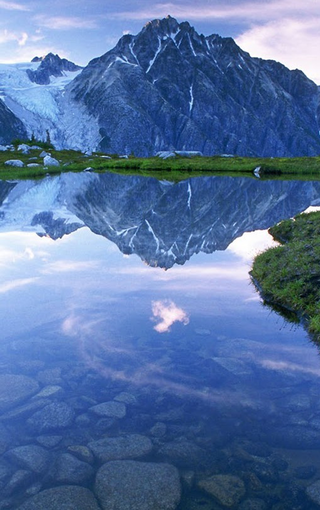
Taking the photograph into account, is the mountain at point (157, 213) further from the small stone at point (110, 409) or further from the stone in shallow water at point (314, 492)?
the stone in shallow water at point (314, 492)

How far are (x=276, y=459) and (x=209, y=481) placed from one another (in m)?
1.46

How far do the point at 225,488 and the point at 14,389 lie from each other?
542 centimetres

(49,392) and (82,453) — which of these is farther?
(49,392)

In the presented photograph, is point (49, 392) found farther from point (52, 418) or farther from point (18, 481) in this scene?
point (18, 481)

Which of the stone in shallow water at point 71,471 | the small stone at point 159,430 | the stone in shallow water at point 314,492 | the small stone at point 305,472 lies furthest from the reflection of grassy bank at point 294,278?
the stone in shallow water at point 71,471

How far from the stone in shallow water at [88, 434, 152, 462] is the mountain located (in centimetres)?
1501

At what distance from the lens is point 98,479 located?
7844 mm

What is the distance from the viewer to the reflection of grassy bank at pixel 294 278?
635 inches

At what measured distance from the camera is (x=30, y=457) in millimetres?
8297

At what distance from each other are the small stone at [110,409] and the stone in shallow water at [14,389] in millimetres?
1658

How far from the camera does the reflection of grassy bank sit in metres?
16.1

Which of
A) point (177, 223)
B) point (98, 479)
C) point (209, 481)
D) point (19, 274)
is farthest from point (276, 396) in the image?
point (177, 223)

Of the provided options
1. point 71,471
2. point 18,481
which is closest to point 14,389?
point 18,481

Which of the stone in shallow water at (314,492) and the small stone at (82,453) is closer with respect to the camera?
the stone in shallow water at (314,492)
